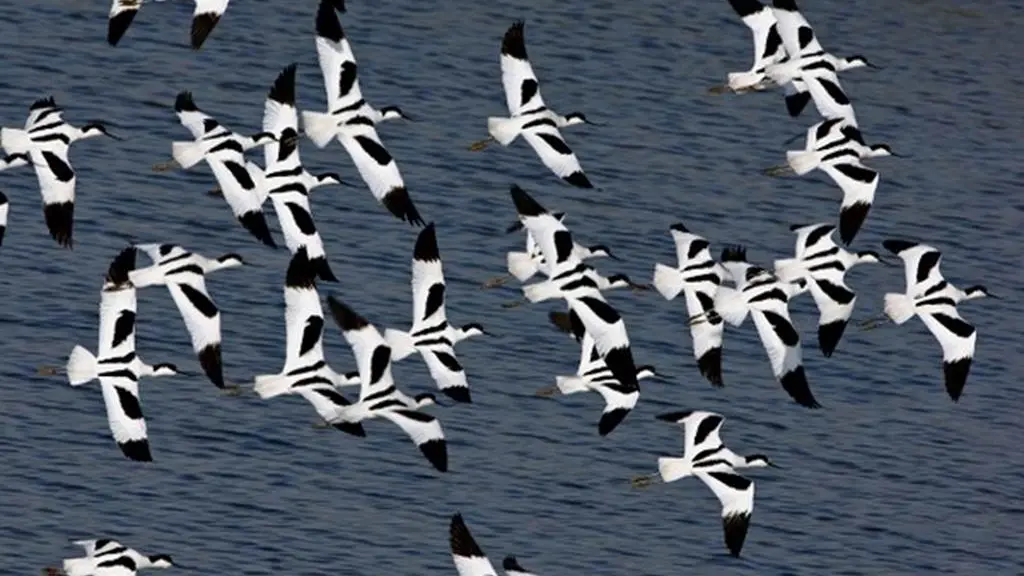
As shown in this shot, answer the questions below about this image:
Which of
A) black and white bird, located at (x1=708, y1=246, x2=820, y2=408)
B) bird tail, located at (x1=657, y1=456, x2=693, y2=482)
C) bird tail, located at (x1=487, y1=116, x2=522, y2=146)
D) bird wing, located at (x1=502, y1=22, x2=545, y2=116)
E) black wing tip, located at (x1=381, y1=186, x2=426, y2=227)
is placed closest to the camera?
bird tail, located at (x1=657, y1=456, x2=693, y2=482)

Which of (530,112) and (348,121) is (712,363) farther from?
(348,121)

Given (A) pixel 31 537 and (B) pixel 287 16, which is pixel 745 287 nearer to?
(A) pixel 31 537

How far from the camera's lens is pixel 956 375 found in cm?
2872

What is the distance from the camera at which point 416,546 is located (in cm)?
2891

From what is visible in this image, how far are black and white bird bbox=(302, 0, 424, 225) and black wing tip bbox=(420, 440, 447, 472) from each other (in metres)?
2.26

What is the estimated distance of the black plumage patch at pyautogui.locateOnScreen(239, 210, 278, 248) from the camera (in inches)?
1081

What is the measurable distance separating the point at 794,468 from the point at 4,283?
784cm

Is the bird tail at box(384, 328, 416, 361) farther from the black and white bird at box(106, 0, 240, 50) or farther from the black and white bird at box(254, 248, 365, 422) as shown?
the black and white bird at box(106, 0, 240, 50)

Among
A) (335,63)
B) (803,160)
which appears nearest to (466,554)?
(335,63)

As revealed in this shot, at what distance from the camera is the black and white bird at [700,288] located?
93.9 ft

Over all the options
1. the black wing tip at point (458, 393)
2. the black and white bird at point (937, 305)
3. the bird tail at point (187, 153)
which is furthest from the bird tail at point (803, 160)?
the bird tail at point (187, 153)

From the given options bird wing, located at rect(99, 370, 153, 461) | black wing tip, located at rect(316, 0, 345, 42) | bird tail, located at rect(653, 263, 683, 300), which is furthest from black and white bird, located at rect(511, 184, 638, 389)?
bird wing, located at rect(99, 370, 153, 461)

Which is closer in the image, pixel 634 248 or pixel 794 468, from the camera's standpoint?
pixel 794 468

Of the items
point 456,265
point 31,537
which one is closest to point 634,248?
point 456,265
